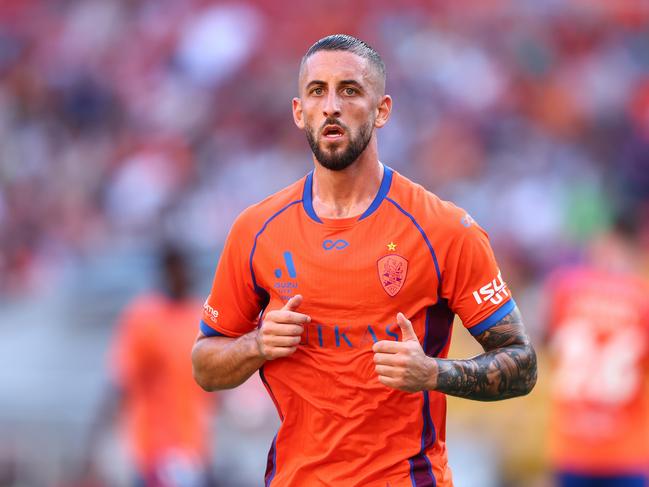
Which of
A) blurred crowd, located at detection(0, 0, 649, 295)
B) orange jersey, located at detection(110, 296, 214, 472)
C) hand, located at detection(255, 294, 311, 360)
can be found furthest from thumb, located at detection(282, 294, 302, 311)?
blurred crowd, located at detection(0, 0, 649, 295)

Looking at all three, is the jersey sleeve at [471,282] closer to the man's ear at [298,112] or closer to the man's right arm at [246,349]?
the man's right arm at [246,349]

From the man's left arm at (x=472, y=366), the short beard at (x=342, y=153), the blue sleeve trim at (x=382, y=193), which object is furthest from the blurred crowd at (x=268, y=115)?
the short beard at (x=342, y=153)

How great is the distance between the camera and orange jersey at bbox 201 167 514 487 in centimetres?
411

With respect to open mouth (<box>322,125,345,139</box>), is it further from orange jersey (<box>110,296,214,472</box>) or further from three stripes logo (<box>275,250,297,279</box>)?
orange jersey (<box>110,296,214,472</box>)

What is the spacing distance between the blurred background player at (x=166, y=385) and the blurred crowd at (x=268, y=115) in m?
4.99

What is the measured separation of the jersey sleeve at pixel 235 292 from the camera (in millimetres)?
4355

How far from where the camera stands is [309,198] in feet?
14.3

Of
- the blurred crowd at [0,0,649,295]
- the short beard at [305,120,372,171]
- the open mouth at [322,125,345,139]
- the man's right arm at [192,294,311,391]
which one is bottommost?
the man's right arm at [192,294,311,391]

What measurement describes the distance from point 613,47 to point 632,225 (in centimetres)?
981

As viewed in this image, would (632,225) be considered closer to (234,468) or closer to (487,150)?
(234,468)

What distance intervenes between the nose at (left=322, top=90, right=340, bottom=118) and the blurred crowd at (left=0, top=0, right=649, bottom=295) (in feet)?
27.2

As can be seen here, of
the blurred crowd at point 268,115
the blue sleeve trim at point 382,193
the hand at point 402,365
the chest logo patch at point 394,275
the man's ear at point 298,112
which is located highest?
the blurred crowd at point 268,115

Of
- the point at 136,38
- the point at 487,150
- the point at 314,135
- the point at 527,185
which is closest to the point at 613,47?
the point at 487,150

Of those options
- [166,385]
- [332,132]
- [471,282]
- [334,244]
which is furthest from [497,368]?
[166,385]
